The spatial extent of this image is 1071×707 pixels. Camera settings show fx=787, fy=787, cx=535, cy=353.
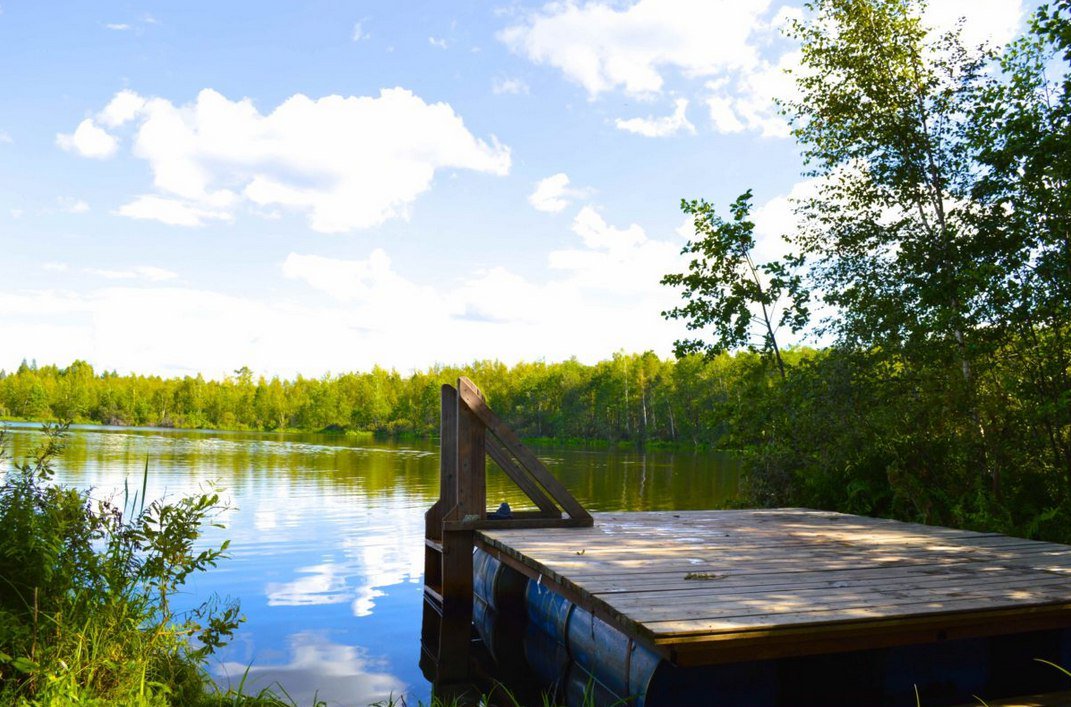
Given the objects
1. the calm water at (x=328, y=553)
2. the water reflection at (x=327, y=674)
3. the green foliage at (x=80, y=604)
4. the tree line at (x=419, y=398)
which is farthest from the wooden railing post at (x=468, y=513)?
the tree line at (x=419, y=398)

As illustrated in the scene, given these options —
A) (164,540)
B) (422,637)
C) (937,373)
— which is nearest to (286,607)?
(422,637)

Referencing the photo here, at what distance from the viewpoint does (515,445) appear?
8453mm

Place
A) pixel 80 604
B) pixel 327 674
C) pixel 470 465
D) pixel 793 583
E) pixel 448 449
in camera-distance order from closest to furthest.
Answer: pixel 80 604
pixel 793 583
pixel 327 674
pixel 470 465
pixel 448 449

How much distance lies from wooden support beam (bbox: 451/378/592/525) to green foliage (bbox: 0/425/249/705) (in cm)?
358

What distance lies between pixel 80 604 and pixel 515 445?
4479 mm

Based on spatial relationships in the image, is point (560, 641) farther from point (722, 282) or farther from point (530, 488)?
point (722, 282)

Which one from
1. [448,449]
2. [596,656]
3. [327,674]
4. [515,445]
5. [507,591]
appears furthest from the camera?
[448,449]

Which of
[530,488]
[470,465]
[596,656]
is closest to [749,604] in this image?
[596,656]

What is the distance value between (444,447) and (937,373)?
24.1 ft

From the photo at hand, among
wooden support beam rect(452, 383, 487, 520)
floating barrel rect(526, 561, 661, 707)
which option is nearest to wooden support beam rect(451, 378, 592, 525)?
wooden support beam rect(452, 383, 487, 520)

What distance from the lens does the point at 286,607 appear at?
10477 mm

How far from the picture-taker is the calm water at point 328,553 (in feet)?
26.9

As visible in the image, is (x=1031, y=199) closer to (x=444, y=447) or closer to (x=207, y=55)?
(x=444, y=447)

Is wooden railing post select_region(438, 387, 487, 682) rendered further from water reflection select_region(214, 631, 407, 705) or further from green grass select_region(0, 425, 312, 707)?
green grass select_region(0, 425, 312, 707)
